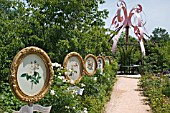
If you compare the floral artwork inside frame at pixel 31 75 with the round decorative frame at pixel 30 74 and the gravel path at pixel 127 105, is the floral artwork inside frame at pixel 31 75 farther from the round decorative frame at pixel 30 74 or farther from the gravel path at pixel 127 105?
the gravel path at pixel 127 105

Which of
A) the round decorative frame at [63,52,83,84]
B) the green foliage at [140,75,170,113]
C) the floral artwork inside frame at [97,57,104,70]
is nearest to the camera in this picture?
the round decorative frame at [63,52,83,84]

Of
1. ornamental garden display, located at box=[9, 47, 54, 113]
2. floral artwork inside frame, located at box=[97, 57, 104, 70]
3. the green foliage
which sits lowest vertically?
the green foliage

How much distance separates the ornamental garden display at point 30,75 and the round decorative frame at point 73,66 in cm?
236

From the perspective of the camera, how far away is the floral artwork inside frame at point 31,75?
3.21 meters

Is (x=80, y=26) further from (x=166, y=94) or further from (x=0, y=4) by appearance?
(x=166, y=94)

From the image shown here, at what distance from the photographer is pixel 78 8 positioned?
8148mm

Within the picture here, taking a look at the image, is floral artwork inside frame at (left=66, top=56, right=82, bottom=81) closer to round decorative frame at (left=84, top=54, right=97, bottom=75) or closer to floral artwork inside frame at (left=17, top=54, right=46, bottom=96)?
round decorative frame at (left=84, top=54, right=97, bottom=75)

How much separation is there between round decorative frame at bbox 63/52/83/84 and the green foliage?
255 centimetres

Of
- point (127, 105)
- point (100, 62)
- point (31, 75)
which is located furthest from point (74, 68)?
point (100, 62)

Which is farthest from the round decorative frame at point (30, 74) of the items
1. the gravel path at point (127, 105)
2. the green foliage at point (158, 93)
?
the gravel path at point (127, 105)

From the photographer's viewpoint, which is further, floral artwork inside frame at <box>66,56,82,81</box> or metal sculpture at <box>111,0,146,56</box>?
metal sculpture at <box>111,0,146,56</box>

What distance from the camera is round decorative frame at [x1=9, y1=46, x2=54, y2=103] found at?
3139 mm

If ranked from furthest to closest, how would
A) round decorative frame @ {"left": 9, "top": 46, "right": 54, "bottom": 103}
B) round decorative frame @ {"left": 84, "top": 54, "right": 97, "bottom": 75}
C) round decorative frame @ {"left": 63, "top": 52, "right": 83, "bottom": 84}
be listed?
round decorative frame @ {"left": 84, "top": 54, "right": 97, "bottom": 75} → round decorative frame @ {"left": 63, "top": 52, "right": 83, "bottom": 84} → round decorative frame @ {"left": 9, "top": 46, "right": 54, "bottom": 103}

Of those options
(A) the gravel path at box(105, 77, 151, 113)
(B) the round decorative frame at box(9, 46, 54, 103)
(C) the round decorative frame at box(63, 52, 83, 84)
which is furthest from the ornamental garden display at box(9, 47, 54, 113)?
(A) the gravel path at box(105, 77, 151, 113)
